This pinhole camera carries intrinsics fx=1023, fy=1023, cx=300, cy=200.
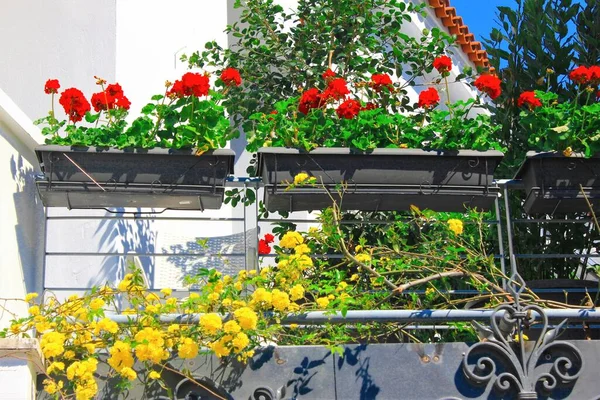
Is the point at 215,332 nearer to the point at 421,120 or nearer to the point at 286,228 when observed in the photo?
the point at 421,120

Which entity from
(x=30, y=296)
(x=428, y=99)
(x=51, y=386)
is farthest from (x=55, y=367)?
(x=428, y=99)

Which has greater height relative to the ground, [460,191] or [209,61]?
[209,61]

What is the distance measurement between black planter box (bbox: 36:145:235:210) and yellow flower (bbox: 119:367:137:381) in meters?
1.31

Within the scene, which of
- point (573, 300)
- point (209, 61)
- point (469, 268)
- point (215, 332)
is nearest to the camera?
point (215, 332)

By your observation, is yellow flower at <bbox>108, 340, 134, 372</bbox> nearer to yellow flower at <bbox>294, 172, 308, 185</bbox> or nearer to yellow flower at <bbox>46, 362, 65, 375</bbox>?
yellow flower at <bbox>46, 362, 65, 375</bbox>

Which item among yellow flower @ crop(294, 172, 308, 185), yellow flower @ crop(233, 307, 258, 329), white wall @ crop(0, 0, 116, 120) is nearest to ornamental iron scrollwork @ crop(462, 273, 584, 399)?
yellow flower @ crop(233, 307, 258, 329)

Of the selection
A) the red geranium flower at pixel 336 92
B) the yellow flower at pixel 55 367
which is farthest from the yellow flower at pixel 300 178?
the yellow flower at pixel 55 367

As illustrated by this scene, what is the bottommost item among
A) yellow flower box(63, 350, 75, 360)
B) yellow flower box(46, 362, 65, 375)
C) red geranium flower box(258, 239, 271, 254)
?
yellow flower box(46, 362, 65, 375)

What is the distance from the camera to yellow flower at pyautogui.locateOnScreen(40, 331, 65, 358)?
3.51 meters

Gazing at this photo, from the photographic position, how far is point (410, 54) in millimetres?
7281

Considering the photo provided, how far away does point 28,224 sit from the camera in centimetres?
433

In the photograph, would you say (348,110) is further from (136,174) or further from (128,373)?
(128,373)

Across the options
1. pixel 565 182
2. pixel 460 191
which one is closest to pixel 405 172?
pixel 460 191

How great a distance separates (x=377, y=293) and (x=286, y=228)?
6.92 feet
